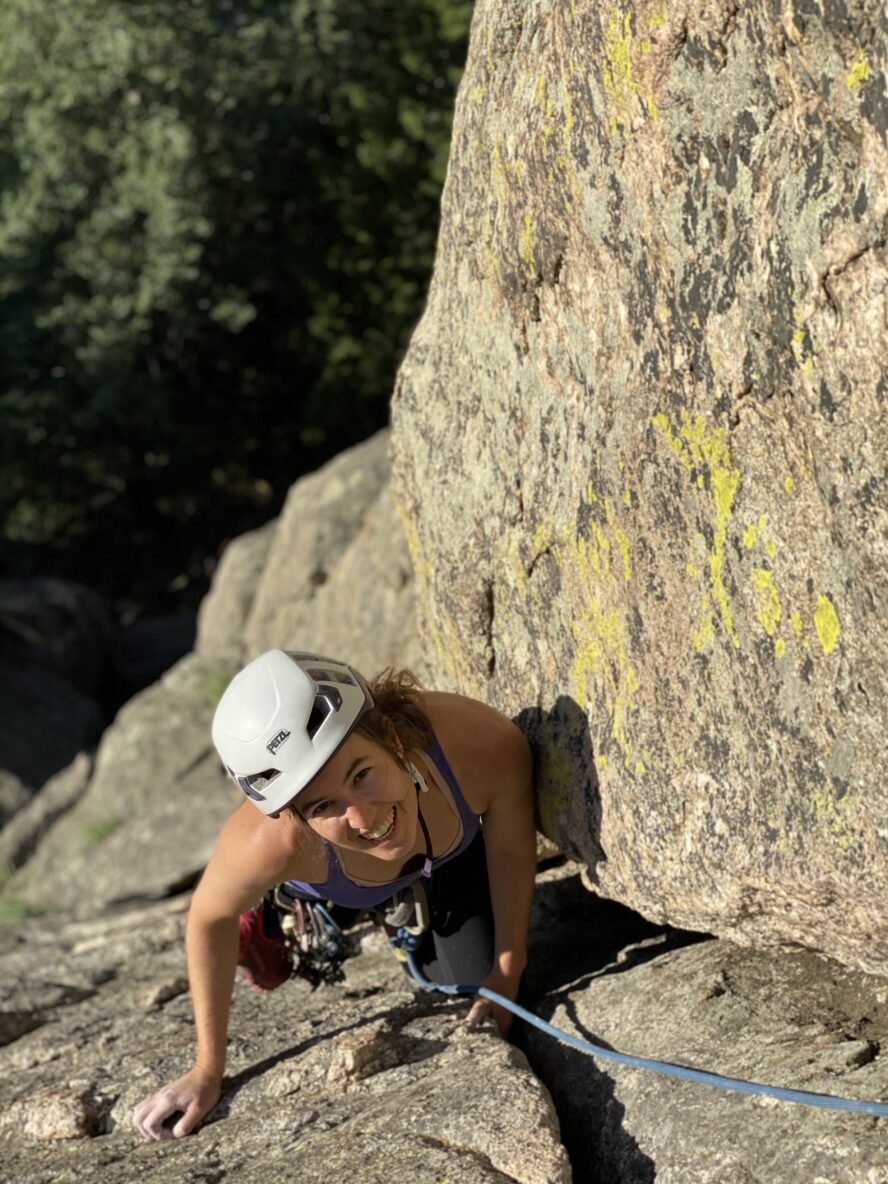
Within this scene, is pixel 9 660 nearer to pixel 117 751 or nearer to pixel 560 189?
pixel 117 751

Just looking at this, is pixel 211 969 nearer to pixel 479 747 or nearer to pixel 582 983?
pixel 479 747

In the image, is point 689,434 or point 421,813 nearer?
point 689,434

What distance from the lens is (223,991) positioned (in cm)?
412

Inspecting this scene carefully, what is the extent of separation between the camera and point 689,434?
132 inches

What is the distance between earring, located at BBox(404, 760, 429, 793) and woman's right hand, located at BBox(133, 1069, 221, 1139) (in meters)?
1.11

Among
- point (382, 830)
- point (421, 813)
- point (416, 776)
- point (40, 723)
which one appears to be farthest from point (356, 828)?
point (40, 723)

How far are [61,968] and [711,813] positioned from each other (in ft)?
12.9

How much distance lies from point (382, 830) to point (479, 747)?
0.54 m

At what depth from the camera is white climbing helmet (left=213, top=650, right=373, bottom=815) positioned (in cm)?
374

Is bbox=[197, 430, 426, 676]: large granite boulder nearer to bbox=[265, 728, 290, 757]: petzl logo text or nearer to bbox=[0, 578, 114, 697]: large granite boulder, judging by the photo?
bbox=[265, 728, 290, 757]: petzl logo text

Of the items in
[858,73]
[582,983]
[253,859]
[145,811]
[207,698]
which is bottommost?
[145,811]

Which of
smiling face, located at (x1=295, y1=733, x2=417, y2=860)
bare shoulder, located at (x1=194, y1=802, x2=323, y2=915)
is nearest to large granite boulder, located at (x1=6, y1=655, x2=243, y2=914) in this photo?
bare shoulder, located at (x1=194, y1=802, x2=323, y2=915)

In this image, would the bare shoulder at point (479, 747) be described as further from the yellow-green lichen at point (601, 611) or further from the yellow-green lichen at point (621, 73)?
the yellow-green lichen at point (621, 73)

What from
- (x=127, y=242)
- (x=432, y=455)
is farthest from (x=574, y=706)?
(x=127, y=242)
